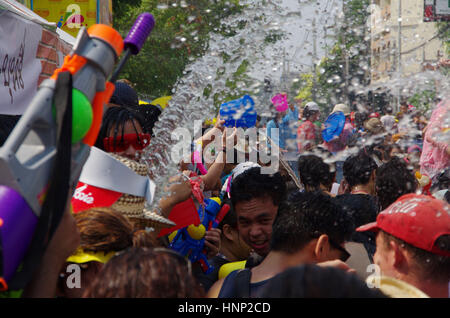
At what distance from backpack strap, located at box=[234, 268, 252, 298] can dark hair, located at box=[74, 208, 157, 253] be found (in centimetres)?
45

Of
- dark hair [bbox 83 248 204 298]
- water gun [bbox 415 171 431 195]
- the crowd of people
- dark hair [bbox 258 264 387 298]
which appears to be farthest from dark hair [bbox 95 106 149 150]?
water gun [bbox 415 171 431 195]

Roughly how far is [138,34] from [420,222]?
147 centimetres

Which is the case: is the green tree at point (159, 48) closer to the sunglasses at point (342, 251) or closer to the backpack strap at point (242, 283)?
the sunglasses at point (342, 251)

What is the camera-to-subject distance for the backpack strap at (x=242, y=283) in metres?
2.42

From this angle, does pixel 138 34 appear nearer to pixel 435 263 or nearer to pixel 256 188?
pixel 435 263

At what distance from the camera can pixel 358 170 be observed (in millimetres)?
4648

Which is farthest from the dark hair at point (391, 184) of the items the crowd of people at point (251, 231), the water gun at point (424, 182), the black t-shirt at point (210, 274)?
the black t-shirt at point (210, 274)

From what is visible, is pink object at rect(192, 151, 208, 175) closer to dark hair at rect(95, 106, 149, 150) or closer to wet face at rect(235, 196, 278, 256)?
wet face at rect(235, 196, 278, 256)

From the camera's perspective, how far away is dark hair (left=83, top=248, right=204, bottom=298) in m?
1.48

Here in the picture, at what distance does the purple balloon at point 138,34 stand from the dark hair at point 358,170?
10.1 ft

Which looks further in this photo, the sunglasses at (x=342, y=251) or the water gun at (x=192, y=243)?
the water gun at (x=192, y=243)
